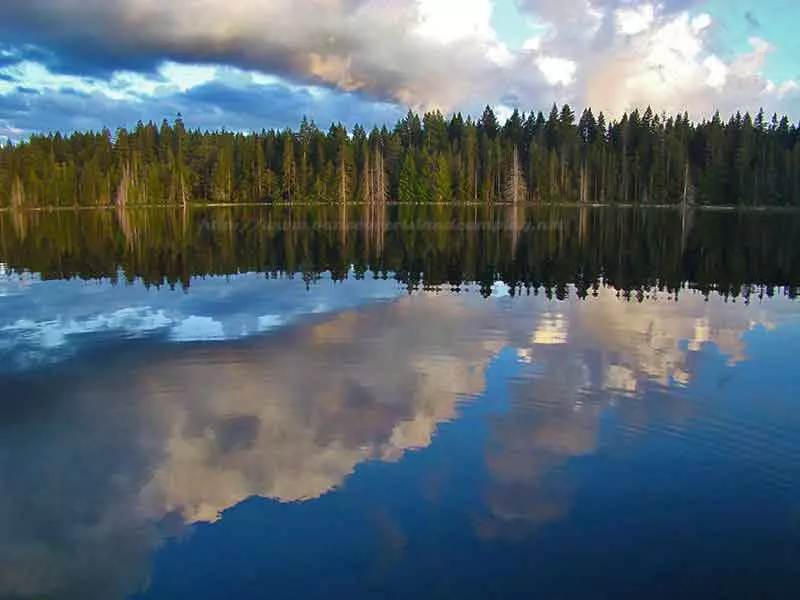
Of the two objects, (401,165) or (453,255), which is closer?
(453,255)

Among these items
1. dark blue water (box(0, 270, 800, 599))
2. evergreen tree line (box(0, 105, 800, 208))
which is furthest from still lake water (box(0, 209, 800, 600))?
evergreen tree line (box(0, 105, 800, 208))

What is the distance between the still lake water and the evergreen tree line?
137 metres

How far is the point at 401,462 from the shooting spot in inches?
A: 523

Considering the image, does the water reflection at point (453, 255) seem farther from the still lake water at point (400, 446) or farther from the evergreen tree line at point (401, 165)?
the evergreen tree line at point (401, 165)

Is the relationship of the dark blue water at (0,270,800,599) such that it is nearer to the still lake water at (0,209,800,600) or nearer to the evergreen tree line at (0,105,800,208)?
the still lake water at (0,209,800,600)

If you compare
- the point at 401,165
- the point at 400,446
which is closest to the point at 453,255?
the point at 400,446

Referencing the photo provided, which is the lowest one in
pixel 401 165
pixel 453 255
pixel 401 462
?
pixel 401 462

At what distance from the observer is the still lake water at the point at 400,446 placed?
9.90m

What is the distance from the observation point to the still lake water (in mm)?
9898

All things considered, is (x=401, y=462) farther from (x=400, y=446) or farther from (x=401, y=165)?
(x=401, y=165)

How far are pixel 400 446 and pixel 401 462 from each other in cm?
82

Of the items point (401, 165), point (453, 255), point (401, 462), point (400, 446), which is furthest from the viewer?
point (401, 165)

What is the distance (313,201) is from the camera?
563ft

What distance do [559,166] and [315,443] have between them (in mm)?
166369
